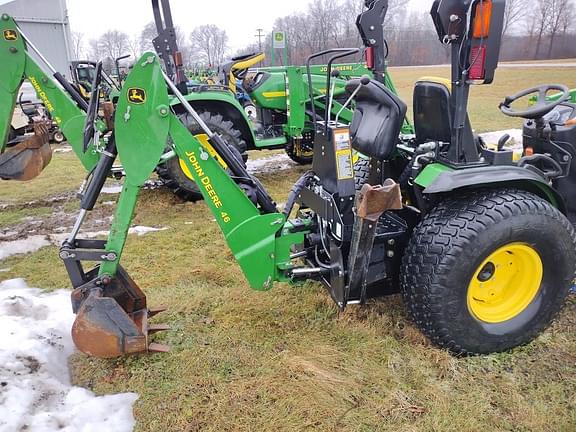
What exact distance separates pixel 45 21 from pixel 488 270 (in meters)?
14.3

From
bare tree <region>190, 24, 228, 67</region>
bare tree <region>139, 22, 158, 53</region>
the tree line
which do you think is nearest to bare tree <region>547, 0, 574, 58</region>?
the tree line

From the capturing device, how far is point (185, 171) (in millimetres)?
5738

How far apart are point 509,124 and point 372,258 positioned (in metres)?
11.1

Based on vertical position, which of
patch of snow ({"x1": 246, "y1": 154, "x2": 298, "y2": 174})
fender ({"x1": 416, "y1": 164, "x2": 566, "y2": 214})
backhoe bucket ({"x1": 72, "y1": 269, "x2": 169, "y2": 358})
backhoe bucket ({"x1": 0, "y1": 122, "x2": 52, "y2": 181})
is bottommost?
patch of snow ({"x1": 246, "y1": 154, "x2": 298, "y2": 174})

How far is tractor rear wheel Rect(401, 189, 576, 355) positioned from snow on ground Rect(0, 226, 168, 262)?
3271 mm

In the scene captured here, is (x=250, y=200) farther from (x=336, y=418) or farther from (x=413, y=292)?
(x=336, y=418)

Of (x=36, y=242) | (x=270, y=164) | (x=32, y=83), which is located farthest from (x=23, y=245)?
(x=270, y=164)

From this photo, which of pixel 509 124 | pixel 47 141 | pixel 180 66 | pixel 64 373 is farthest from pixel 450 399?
pixel 509 124

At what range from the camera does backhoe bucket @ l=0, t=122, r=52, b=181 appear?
4.52 m

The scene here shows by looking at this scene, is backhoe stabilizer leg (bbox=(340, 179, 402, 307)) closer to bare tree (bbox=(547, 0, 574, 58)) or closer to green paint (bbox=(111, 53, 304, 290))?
green paint (bbox=(111, 53, 304, 290))

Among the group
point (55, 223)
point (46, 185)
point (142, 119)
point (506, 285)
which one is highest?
point (142, 119)

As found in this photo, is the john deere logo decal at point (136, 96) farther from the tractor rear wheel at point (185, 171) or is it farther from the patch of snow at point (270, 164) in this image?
the patch of snow at point (270, 164)

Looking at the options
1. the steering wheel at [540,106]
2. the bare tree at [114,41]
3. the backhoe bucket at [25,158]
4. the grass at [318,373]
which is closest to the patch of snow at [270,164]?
the backhoe bucket at [25,158]

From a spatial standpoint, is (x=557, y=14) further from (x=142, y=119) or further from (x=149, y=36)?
(x=142, y=119)
